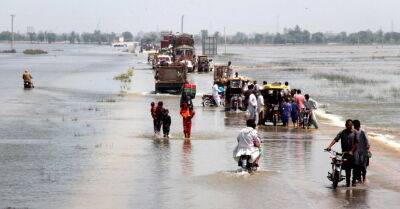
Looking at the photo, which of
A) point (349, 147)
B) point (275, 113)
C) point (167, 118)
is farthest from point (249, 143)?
point (275, 113)

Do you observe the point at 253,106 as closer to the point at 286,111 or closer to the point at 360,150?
the point at 286,111

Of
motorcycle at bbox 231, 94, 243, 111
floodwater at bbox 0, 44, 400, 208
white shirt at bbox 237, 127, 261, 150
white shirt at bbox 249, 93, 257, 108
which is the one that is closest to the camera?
floodwater at bbox 0, 44, 400, 208

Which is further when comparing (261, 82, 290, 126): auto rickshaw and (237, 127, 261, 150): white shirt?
(261, 82, 290, 126): auto rickshaw

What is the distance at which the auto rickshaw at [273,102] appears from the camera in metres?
29.2

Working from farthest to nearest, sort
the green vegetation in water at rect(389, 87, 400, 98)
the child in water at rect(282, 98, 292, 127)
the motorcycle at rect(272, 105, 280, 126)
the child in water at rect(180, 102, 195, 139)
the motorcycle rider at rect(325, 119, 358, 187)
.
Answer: the green vegetation in water at rect(389, 87, 400, 98) < the motorcycle at rect(272, 105, 280, 126) < the child in water at rect(282, 98, 292, 127) < the child in water at rect(180, 102, 195, 139) < the motorcycle rider at rect(325, 119, 358, 187)

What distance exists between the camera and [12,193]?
51.2 feet

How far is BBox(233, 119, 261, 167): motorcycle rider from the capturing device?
17156 mm

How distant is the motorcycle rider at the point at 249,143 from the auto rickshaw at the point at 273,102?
1171 centimetres

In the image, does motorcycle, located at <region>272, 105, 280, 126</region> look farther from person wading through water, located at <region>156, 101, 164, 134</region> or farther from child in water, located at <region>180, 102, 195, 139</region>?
person wading through water, located at <region>156, 101, 164, 134</region>

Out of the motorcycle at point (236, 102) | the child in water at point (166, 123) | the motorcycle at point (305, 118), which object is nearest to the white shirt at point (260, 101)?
the motorcycle at point (305, 118)

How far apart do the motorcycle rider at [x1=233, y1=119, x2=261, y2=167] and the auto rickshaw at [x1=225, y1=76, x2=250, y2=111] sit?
1766 centimetres

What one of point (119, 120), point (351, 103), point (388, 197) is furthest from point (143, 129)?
point (351, 103)

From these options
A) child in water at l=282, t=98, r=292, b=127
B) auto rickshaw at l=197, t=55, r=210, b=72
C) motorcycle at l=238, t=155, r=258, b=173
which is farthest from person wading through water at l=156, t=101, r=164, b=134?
auto rickshaw at l=197, t=55, r=210, b=72

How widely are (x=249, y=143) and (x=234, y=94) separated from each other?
18.7 meters
